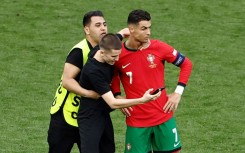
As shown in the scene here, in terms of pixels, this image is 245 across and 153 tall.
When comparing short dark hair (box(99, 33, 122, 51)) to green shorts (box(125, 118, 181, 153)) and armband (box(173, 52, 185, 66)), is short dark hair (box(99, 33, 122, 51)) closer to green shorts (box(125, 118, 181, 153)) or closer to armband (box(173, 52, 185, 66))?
armband (box(173, 52, 185, 66))

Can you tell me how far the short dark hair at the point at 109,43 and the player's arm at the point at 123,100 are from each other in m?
0.50

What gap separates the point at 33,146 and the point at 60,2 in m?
7.85

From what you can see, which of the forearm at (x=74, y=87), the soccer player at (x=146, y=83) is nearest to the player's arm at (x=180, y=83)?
the soccer player at (x=146, y=83)

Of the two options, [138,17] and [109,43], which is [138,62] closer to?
[138,17]

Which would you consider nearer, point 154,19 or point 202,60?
point 202,60

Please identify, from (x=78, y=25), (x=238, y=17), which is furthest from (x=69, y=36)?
(x=238, y=17)

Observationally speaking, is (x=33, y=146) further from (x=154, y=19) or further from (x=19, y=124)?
(x=154, y=19)

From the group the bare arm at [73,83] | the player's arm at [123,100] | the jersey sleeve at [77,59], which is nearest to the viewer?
the player's arm at [123,100]

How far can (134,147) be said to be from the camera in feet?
26.4

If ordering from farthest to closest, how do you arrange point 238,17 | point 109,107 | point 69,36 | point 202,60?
point 238,17 < point 69,36 < point 202,60 < point 109,107

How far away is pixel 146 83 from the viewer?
25.8 ft

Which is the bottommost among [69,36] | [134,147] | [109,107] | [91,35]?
[69,36]

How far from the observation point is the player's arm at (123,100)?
716 centimetres

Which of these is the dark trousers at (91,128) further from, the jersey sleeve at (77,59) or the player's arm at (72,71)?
the jersey sleeve at (77,59)
